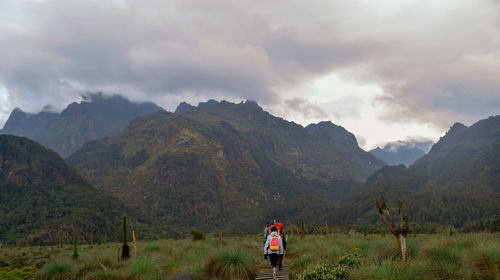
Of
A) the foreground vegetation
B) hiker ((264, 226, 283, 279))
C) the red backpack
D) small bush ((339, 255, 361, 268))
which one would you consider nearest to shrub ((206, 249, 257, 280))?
the foreground vegetation

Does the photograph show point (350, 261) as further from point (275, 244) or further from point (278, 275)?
point (278, 275)

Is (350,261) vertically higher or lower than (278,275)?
higher

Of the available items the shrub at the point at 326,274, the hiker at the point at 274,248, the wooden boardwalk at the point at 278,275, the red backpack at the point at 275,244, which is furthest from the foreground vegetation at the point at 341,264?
the red backpack at the point at 275,244

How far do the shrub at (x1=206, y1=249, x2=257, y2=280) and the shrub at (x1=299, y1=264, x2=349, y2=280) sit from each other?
4.29 m

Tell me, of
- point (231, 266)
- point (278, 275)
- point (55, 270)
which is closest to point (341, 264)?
point (278, 275)

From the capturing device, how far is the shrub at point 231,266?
1493cm

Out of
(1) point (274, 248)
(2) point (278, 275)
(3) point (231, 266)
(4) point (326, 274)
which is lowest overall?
(2) point (278, 275)

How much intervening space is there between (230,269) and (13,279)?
18.7m

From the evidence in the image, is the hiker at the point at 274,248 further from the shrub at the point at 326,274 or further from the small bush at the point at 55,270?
the small bush at the point at 55,270

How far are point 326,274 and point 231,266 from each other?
5.65m

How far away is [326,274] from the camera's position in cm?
1126

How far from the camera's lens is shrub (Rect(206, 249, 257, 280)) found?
1493 centimetres

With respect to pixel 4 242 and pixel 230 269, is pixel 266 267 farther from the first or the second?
pixel 4 242

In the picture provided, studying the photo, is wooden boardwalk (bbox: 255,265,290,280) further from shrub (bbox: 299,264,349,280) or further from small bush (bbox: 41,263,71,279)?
small bush (bbox: 41,263,71,279)
